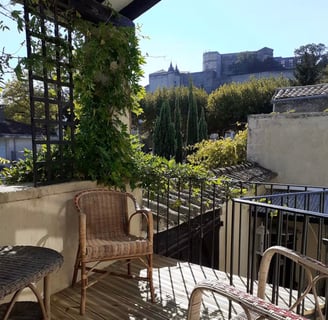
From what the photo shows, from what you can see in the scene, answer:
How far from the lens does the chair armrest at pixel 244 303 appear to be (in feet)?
2.97

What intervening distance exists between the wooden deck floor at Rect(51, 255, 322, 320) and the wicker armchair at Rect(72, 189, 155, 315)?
0.30 feet

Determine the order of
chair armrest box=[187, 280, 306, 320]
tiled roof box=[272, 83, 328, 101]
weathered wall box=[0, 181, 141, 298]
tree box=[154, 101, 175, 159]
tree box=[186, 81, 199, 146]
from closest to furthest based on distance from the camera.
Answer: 1. chair armrest box=[187, 280, 306, 320]
2. weathered wall box=[0, 181, 141, 298]
3. tiled roof box=[272, 83, 328, 101]
4. tree box=[154, 101, 175, 159]
5. tree box=[186, 81, 199, 146]

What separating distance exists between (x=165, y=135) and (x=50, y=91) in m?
13.3

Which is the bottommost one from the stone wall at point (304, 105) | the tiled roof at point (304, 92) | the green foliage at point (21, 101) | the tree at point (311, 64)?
the green foliage at point (21, 101)

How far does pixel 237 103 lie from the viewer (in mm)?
17219

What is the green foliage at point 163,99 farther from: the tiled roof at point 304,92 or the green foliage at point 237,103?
the tiled roof at point 304,92

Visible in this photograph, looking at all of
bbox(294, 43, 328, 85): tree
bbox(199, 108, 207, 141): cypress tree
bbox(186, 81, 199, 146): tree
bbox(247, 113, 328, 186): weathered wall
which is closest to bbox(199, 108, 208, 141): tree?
bbox(199, 108, 207, 141): cypress tree

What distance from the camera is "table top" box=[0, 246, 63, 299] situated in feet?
3.85

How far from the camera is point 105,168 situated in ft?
8.68

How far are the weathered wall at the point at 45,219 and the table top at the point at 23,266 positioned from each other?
432mm

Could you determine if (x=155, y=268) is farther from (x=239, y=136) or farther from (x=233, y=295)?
(x=239, y=136)

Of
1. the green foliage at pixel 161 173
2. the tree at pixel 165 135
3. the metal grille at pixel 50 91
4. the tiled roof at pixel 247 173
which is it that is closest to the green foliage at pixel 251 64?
the tree at pixel 165 135

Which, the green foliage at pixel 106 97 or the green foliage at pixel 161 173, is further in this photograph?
the green foliage at pixel 161 173

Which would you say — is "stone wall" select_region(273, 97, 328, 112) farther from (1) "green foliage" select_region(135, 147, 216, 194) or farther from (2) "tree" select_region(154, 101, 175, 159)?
(1) "green foliage" select_region(135, 147, 216, 194)
